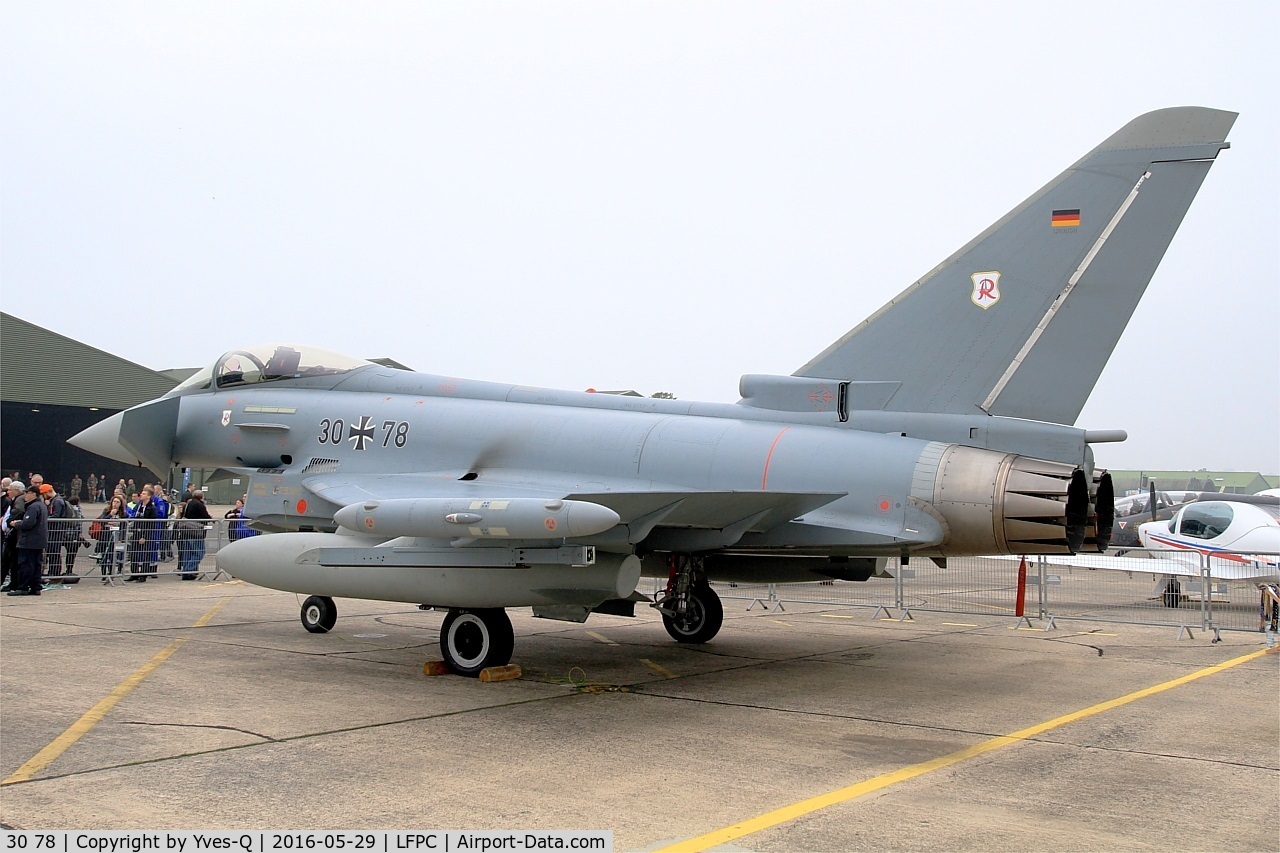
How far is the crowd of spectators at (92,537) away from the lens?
1482cm

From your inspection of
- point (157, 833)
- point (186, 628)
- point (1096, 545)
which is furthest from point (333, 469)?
point (1096, 545)

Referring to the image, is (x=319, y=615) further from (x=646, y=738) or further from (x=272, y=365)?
(x=646, y=738)

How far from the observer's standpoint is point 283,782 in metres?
5.27

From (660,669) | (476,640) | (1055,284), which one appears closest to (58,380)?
(476,640)

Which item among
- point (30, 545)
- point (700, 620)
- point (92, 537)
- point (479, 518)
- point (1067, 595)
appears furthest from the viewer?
point (1067, 595)

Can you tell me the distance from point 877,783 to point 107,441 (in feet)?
30.7

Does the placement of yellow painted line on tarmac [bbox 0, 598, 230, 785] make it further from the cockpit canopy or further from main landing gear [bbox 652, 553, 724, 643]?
main landing gear [bbox 652, 553, 724, 643]

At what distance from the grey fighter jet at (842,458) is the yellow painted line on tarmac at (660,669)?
0.60 meters

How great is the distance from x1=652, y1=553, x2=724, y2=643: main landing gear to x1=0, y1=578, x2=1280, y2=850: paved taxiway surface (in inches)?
9.9

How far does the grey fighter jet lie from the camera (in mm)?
7590

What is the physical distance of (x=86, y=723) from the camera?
655 centimetres
